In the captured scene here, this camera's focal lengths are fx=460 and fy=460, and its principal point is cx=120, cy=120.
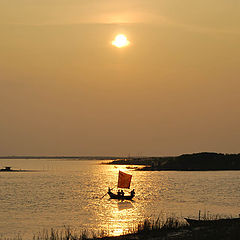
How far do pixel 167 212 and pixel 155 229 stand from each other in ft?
94.6

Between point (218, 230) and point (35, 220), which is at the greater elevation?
point (218, 230)

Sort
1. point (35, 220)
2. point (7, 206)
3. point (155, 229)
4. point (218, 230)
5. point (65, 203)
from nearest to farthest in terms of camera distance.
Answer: point (218, 230)
point (155, 229)
point (35, 220)
point (7, 206)
point (65, 203)

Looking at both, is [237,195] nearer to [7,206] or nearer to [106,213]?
[106,213]

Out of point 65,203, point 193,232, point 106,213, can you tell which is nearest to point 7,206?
point 65,203

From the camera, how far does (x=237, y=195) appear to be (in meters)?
87.7

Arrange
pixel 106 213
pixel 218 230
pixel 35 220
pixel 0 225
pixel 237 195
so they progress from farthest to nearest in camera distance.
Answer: pixel 237 195
pixel 106 213
pixel 35 220
pixel 0 225
pixel 218 230

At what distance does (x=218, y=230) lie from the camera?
89.9ft

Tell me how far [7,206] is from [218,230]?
49109 mm

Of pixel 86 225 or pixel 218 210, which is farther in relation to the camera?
pixel 218 210

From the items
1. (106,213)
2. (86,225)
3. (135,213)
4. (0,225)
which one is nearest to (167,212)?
(135,213)

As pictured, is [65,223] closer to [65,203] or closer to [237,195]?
[65,203]

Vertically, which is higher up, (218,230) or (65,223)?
(218,230)

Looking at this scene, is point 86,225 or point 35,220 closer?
point 86,225

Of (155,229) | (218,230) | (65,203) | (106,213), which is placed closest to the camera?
(218,230)
